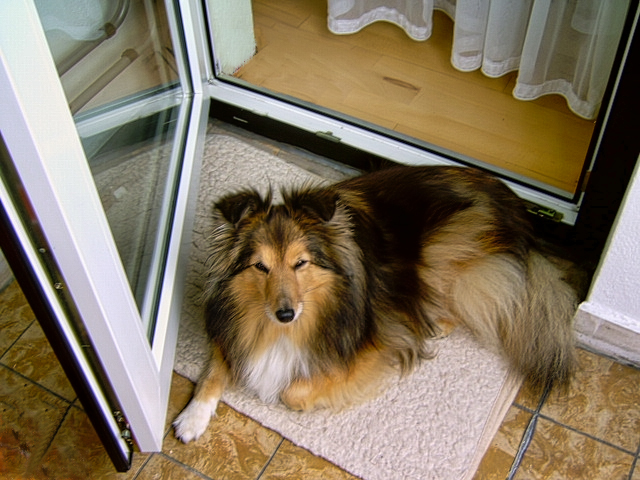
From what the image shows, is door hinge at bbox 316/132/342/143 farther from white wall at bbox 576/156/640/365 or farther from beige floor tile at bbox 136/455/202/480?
beige floor tile at bbox 136/455/202/480

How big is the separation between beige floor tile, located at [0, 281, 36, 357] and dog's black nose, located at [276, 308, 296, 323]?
93cm

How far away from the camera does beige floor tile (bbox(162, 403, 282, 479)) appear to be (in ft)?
5.88

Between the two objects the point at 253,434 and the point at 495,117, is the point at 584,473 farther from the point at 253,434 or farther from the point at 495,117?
the point at 495,117

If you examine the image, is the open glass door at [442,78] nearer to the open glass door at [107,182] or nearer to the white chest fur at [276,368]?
the open glass door at [107,182]

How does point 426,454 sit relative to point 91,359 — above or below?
below

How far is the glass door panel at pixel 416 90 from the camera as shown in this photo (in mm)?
2422

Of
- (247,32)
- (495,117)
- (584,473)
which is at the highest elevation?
(247,32)

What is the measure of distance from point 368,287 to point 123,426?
0.70 meters

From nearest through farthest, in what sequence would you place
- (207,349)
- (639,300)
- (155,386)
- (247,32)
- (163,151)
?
(155,386)
(639,300)
(207,349)
(163,151)
(247,32)

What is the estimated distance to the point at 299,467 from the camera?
5.85ft

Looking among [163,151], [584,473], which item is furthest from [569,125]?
[163,151]

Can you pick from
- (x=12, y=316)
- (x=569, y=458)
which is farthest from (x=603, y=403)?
(x=12, y=316)

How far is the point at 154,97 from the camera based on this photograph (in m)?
2.35

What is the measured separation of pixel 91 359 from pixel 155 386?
0.28 m
